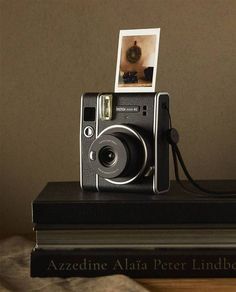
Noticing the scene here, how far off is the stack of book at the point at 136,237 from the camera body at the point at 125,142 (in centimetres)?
6

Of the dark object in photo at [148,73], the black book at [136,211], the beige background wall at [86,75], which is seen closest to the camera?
the black book at [136,211]

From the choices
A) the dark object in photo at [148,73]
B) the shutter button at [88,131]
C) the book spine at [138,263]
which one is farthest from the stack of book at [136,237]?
the dark object in photo at [148,73]

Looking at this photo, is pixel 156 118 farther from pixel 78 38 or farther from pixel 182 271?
pixel 78 38

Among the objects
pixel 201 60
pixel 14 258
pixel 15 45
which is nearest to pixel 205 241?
pixel 14 258

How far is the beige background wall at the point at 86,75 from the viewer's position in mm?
1128

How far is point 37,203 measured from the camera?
0.80 m

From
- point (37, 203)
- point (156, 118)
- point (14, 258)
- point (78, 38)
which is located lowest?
point (14, 258)

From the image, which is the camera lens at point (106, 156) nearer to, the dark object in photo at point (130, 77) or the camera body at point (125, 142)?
the camera body at point (125, 142)

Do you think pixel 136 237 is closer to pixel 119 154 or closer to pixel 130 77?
pixel 119 154

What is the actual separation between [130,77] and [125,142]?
0.53ft

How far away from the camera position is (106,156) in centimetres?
87

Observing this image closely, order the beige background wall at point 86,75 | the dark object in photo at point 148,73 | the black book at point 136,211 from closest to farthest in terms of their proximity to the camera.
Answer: the black book at point 136,211 → the dark object in photo at point 148,73 → the beige background wall at point 86,75

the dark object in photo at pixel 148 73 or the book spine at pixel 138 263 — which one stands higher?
the dark object in photo at pixel 148 73

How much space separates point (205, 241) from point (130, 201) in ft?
0.38
